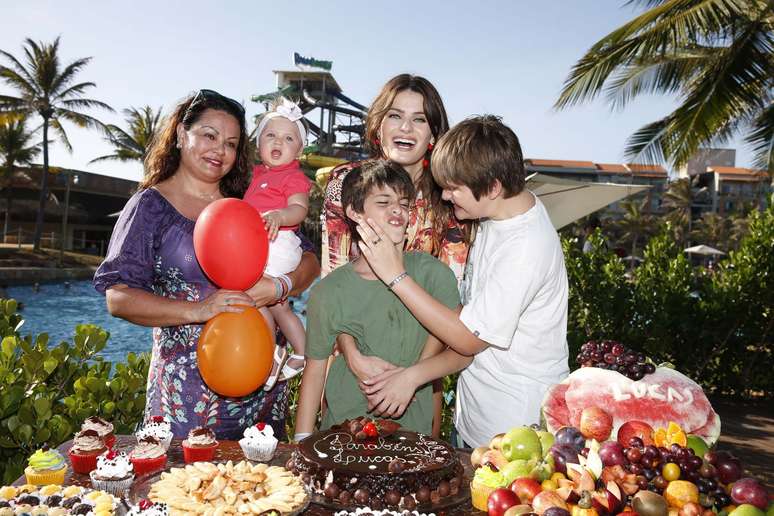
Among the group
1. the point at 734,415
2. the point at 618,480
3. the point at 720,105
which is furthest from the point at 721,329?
the point at 618,480

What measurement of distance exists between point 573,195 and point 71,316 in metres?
17.5

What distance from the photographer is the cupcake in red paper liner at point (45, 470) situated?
182cm

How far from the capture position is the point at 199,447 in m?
1.98

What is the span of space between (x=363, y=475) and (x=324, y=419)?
0.88 metres

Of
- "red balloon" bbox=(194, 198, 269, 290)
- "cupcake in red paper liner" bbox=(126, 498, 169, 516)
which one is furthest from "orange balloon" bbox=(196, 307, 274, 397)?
"cupcake in red paper liner" bbox=(126, 498, 169, 516)

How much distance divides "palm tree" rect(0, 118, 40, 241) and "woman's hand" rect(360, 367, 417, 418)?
35.3 meters

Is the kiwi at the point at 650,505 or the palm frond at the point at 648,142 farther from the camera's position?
the palm frond at the point at 648,142

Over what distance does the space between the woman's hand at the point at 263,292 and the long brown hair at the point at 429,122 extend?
29.9 inches

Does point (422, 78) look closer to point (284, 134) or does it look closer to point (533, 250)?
point (284, 134)

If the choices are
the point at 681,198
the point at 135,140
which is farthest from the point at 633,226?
the point at 135,140

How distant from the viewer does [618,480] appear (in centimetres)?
148

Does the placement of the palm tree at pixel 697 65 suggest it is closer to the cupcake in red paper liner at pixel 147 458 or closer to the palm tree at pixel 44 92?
the cupcake in red paper liner at pixel 147 458

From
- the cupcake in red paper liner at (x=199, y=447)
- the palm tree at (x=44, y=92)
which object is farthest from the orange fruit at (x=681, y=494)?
the palm tree at (x=44, y=92)

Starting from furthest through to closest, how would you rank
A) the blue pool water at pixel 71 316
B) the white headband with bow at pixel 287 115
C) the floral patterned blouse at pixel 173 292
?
the blue pool water at pixel 71 316 → the white headband with bow at pixel 287 115 → the floral patterned blouse at pixel 173 292
